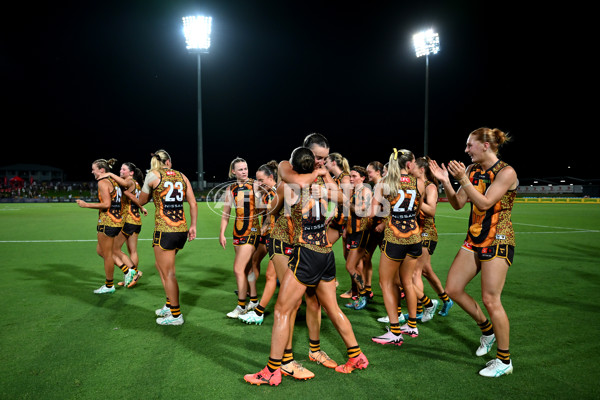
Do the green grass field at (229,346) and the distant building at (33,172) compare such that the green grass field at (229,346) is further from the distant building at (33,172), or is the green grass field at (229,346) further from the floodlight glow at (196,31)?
the distant building at (33,172)

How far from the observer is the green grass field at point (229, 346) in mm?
3367

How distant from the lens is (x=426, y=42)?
3828 cm

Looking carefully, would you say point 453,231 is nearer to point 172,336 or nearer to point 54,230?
point 172,336

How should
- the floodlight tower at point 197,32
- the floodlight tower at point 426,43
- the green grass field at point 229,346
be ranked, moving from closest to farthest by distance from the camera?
the green grass field at point 229,346 → the floodlight tower at point 197,32 → the floodlight tower at point 426,43

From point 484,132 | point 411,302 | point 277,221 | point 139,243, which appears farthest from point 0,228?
point 484,132

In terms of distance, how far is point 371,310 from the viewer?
227 inches

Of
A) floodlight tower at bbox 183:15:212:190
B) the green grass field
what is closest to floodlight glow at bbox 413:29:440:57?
floodlight tower at bbox 183:15:212:190

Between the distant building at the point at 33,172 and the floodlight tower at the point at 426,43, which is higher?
the floodlight tower at the point at 426,43

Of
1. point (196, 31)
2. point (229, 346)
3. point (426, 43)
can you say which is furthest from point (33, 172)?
point (229, 346)

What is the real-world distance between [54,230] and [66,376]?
46.5ft

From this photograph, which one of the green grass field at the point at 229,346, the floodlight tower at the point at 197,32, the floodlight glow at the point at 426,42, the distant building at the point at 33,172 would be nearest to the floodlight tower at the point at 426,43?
the floodlight glow at the point at 426,42

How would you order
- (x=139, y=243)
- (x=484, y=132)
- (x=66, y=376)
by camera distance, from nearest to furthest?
(x=66, y=376) < (x=484, y=132) < (x=139, y=243)

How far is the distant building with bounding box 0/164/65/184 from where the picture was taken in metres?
78.7

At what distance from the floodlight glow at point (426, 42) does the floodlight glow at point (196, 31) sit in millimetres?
22003
